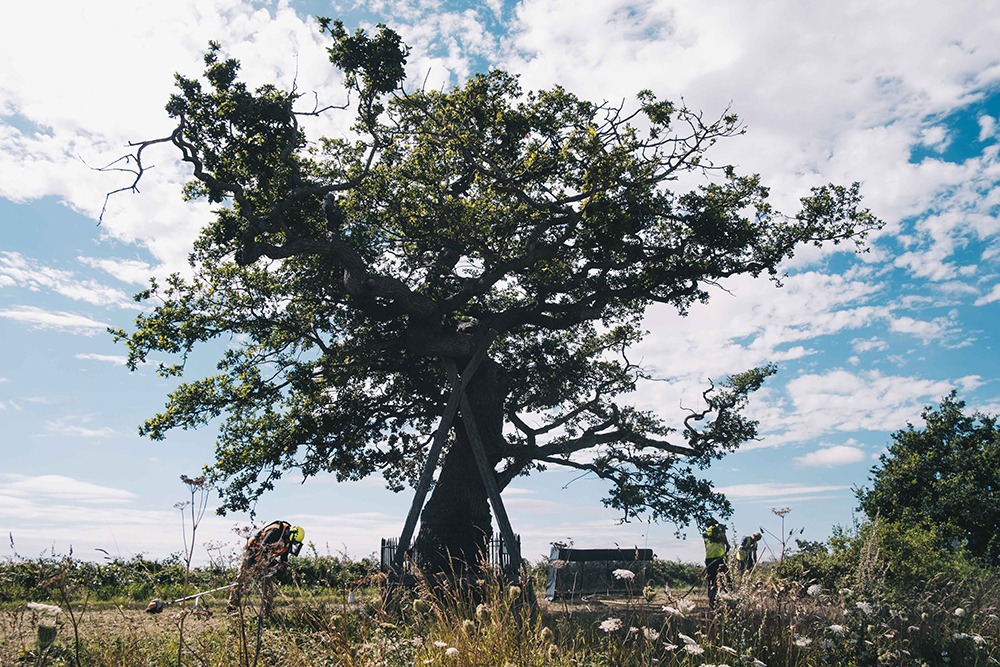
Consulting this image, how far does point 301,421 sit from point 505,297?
6664mm

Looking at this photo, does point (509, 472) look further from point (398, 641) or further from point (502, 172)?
point (398, 641)

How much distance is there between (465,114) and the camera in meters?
13.5

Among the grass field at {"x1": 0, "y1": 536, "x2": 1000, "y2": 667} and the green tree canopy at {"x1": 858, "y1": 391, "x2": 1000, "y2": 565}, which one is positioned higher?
the green tree canopy at {"x1": 858, "y1": 391, "x2": 1000, "y2": 565}

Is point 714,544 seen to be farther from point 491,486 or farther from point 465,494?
point 465,494

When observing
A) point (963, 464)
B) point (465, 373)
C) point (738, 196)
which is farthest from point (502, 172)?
point (963, 464)

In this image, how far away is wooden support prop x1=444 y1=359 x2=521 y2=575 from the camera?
1262 cm

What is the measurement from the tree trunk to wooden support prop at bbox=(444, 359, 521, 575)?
46.2 inches

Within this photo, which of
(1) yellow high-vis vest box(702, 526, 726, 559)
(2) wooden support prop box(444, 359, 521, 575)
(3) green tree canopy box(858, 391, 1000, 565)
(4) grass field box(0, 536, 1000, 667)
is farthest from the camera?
(3) green tree canopy box(858, 391, 1000, 565)

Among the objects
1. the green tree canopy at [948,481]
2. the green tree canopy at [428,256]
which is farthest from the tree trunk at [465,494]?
the green tree canopy at [948,481]

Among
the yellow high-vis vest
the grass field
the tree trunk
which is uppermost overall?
the tree trunk

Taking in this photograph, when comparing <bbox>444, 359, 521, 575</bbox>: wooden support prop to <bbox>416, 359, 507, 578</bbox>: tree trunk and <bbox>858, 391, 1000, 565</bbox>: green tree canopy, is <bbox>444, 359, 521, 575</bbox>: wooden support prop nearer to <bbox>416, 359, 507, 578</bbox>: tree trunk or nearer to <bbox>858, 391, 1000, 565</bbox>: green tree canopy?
<bbox>416, 359, 507, 578</bbox>: tree trunk

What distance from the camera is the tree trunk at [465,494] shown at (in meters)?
14.2

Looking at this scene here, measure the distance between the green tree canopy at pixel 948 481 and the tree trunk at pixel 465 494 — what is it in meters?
15.1

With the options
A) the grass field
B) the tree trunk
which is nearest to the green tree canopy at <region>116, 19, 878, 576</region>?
the tree trunk
